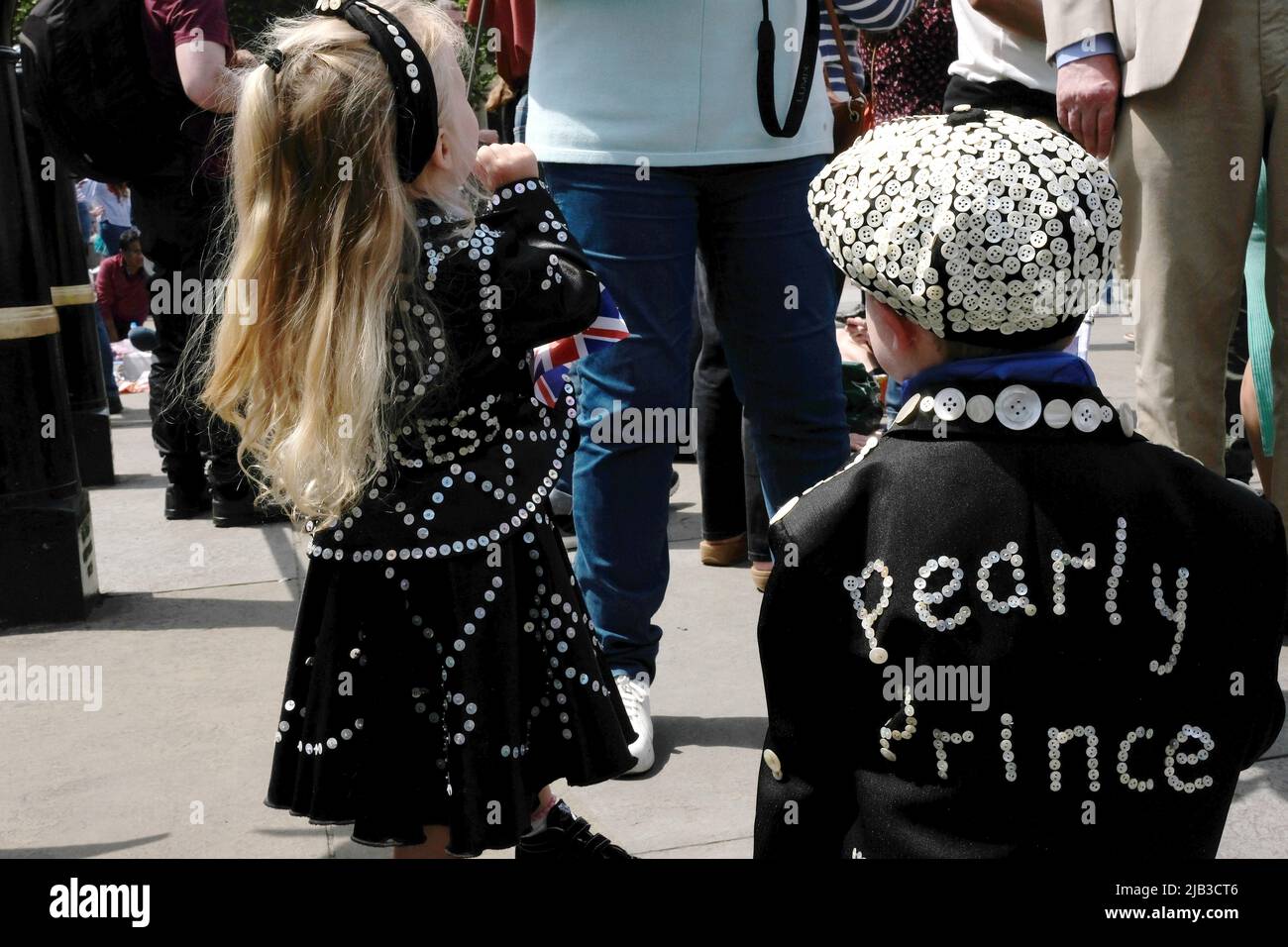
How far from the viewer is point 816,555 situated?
1.70 meters

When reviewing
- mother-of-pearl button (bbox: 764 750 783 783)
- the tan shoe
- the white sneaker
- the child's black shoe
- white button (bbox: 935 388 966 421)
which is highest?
white button (bbox: 935 388 966 421)

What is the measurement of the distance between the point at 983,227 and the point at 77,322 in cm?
548

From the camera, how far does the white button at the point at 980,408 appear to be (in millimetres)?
1667

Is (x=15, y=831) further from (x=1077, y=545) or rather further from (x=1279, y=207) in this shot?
(x=1279, y=207)

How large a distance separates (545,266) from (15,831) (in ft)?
5.28

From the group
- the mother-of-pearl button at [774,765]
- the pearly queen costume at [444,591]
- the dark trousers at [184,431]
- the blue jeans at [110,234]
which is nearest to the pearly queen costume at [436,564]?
the pearly queen costume at [444,591]

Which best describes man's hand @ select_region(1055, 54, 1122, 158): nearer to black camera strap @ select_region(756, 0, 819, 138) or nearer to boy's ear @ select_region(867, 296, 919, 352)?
black camera strap @ select_region(756, 0, 819, 138)

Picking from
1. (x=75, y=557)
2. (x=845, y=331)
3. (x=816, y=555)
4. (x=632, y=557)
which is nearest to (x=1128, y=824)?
(x=816, y=555)

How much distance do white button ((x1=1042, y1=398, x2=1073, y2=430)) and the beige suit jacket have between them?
1884 mm

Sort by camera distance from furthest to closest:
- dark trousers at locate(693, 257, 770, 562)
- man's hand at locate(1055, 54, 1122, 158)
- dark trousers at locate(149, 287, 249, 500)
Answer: dark trousers at locate(149, 287, 249, 500), dark trousers at locate(693, 257, 770, 562), man's hand at locate(1055, 54, 1122, 158)

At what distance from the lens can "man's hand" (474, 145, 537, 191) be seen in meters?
2.56

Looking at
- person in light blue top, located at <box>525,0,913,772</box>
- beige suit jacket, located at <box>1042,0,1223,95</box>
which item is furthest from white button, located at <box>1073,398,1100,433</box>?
beige suit jacket, located at <box>1042,0,1223,95</box>

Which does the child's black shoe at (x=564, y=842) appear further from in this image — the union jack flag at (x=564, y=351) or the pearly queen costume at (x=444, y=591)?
the union jack flag at (x=564, y=351)

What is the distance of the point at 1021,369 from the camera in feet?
5.51
